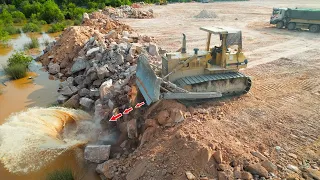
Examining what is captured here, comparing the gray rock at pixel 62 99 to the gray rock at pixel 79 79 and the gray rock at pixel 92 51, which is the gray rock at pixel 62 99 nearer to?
the gray rock at pixel 79 79

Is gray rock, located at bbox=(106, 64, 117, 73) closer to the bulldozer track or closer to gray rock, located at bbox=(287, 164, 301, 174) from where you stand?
the bulldozer track

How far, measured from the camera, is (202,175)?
5.35 metres

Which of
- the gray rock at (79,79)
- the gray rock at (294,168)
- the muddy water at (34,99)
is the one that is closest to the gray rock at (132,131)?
the muddy water at (34,99)

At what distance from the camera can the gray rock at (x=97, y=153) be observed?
6.77 metres

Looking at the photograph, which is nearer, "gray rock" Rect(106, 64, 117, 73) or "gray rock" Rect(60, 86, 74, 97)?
"gray rock" Rect(60, 86, 74, 97)

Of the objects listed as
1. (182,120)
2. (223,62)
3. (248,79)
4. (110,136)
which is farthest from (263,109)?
(110,136)

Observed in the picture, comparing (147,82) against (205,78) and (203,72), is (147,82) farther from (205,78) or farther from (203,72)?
(203,72)

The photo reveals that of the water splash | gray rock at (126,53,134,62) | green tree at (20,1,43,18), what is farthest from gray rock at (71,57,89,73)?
green tree at (20,1,43,18)

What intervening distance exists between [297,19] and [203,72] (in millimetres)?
14776

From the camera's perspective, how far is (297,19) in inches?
766

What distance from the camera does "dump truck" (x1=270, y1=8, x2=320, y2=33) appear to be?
727 inches

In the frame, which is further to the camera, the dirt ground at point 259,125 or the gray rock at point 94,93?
the gray rock at point 94,93

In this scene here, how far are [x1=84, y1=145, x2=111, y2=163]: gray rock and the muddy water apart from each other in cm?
24

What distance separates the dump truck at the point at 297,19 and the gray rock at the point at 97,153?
57.1 feet
